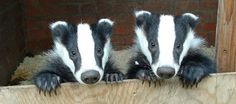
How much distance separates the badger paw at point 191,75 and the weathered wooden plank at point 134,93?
28 mm

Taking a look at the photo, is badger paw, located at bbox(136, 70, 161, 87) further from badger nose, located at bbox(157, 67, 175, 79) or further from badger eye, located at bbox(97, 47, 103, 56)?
badger eye, located at bbox(97, 47, 103, 56)

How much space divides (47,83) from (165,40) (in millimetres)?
655

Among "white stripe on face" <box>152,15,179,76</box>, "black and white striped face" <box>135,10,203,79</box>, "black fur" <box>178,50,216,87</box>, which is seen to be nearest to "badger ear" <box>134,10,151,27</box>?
"black and white striped face" <box>135,10,203,79</box>

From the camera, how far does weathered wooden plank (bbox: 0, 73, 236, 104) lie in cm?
264

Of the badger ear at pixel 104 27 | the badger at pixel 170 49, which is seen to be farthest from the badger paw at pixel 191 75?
the badger ear at pixel 104 27

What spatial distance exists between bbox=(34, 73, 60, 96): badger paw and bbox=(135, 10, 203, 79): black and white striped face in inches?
19.9

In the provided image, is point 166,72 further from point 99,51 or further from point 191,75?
point 99,51

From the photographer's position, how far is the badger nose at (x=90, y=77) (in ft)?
8.55

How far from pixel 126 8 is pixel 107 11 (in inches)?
7.6

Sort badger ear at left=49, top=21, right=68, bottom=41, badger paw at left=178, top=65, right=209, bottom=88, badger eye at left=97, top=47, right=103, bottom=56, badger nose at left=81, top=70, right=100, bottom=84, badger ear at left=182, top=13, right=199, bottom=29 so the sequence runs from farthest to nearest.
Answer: badger ear at left=182, top=13, right=199, bottom=29
badger ear at left=49, top=21, right=68, bottom=41
badger eye at left=97, top=47, right=103, bottom=56
badger paw at left=178, top=65, right=209, bottom=88
badger nose at left=81, top=70, right=100, bottom=84

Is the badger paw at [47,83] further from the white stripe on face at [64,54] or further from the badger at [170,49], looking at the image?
the badger at [170,49]

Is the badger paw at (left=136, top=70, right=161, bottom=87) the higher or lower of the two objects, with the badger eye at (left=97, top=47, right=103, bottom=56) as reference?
lower

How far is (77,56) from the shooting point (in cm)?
281

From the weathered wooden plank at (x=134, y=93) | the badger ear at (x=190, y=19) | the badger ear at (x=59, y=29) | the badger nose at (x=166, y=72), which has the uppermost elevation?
the badger ear at (x=190, y=19)
